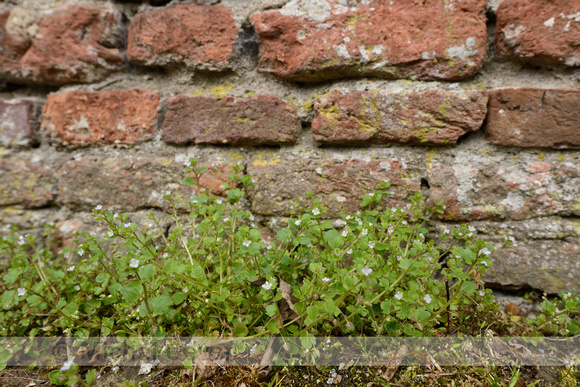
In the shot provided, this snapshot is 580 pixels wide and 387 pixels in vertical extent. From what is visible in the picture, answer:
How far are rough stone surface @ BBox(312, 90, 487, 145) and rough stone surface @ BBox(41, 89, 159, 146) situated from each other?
2.74 feet

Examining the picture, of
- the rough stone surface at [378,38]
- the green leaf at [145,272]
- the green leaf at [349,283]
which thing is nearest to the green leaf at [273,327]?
the green leaf at [349,283]

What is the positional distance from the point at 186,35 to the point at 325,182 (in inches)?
36.9

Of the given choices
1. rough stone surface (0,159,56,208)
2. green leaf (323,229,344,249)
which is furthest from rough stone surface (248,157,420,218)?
rough stone surface (0,159,56,208)

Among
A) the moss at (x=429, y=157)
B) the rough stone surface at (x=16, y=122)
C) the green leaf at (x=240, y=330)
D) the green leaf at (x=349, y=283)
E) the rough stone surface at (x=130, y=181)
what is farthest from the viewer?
the rough stone surface at (x=16, y=122)

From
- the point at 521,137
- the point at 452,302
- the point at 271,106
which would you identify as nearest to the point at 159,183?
the point at 271,106

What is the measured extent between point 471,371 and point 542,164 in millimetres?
870

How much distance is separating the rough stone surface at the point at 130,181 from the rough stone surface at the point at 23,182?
0.12 metres

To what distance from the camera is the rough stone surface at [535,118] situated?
1183mm

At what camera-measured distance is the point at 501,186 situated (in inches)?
49.6

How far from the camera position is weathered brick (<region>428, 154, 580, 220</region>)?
1.22 metres

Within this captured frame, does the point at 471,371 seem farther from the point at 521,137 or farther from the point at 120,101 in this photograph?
the point at 120,101

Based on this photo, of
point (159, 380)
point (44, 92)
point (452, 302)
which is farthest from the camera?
point (44, 92)

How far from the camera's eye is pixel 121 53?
4.98 ft

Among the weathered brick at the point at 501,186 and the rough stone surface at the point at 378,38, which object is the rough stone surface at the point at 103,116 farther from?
the weathered brick at the point at 501,186
